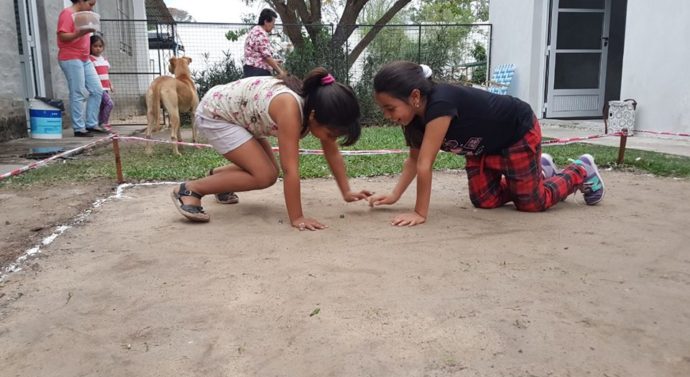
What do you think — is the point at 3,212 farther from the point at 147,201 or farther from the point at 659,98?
the point at 659,98

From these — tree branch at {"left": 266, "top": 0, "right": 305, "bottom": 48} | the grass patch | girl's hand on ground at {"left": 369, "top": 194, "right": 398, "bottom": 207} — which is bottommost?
the grass patch

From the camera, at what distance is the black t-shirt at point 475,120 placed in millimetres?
2930

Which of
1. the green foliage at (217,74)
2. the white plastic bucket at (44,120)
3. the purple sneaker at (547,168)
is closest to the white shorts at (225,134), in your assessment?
the purple sneaker at (547,168)

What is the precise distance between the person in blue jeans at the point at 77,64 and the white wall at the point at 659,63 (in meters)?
7.94

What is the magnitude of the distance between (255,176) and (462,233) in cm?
127

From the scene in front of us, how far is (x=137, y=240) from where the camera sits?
2793 mm

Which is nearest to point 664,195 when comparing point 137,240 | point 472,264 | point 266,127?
point 472,264

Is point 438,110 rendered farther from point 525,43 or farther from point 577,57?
point 577,57

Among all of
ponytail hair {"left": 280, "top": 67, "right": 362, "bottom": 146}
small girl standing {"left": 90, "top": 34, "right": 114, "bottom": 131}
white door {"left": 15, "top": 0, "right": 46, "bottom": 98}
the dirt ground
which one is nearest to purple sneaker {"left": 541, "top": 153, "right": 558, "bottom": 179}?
the dirt ground

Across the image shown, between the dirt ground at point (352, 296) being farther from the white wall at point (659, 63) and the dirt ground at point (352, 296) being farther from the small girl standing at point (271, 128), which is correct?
the white wall at point (659, 63)

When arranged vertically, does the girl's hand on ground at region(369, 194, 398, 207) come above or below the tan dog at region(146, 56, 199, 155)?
below

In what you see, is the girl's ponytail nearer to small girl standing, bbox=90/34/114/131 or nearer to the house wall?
the house wall

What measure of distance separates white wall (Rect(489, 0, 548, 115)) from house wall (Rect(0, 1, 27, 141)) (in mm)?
8747

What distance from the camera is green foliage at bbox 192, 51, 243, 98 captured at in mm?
11812
